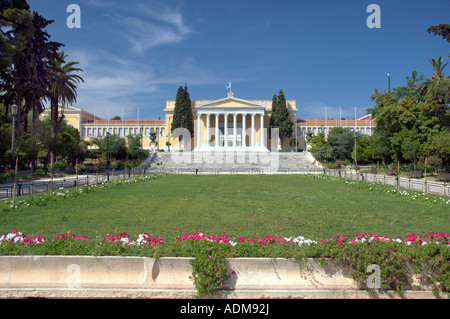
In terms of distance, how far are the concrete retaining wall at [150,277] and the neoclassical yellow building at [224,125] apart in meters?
48.8

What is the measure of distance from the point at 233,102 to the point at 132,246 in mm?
58010

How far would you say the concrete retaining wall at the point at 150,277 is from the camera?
14.0 ft

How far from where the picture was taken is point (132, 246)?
485 cm

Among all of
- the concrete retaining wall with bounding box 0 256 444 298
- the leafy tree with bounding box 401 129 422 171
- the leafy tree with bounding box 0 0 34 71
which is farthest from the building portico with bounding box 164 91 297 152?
the concrete retaining wall with bounding box 0 256 444 298

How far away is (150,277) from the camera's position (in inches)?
170

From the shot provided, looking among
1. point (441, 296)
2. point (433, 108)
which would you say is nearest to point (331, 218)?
point (441, 296)

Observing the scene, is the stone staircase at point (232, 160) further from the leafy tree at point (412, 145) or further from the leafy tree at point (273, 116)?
the leafy tree at point (412, 145)

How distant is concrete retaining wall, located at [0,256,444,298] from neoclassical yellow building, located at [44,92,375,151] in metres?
48.8

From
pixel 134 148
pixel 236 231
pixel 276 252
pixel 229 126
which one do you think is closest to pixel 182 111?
pixel 229 126

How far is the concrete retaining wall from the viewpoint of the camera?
4.26 m

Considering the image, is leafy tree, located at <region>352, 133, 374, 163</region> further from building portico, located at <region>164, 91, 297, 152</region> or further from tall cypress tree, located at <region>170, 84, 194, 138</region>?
tall cypress tree, located at <region>170, 84, 194, 138</region>

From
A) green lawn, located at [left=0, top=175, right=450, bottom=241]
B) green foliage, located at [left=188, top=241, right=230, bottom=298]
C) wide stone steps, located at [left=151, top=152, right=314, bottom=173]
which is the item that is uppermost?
wide stone steps, located at [left=151, top=152, right=314, bottom=173]

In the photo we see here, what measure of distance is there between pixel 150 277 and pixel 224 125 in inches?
2355
